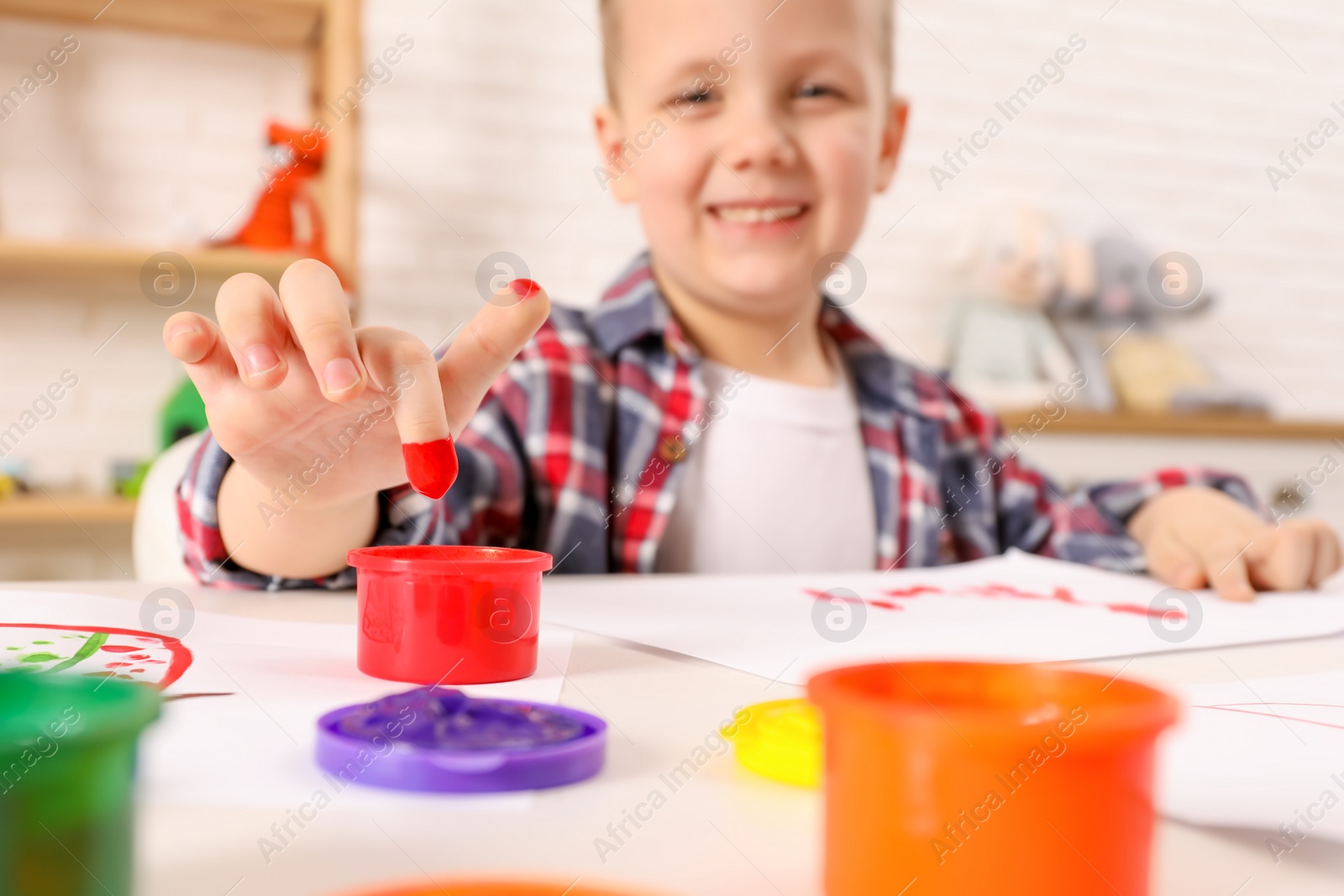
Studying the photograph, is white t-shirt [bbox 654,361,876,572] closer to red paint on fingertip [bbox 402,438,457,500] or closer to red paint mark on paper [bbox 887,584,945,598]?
red paint mark on paper [bbox 887,584,945,598]

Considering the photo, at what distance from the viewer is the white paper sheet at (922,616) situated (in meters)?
0.56

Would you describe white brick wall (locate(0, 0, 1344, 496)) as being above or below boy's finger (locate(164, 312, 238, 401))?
above

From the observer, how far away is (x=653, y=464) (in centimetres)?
104

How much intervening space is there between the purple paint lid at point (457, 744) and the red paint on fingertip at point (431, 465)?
0.12 metres

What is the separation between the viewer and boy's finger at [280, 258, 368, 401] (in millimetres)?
475

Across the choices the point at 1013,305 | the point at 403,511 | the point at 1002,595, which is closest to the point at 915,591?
the point at 1002,595

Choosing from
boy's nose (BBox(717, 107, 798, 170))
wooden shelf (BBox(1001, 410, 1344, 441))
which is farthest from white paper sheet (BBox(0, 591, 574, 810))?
wooden shelf (BBox(1001, 410, 1344, 441))

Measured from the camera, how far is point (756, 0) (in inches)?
40.6

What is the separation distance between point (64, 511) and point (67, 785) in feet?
5.33

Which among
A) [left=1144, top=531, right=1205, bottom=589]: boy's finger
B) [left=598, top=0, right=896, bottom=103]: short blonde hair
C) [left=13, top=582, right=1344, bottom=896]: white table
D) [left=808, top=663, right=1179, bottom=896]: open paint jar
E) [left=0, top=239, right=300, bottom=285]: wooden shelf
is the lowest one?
[left=1144, top=531, right=1205, bottom=589]: boy's finger

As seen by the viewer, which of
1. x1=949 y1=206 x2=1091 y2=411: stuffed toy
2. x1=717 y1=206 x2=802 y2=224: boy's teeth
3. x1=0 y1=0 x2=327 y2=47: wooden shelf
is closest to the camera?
x1=717 y1=206 x2=802 y2=224: boy's teeth

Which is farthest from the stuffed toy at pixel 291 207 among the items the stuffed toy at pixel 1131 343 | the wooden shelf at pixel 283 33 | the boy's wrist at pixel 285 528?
the stuffed toy at pixel 1131 343

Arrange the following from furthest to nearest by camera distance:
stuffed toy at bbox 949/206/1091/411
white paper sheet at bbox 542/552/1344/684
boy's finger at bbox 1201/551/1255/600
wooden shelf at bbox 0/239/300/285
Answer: stuffed toy at bbox 949/206/1091/411
wooden shelf at bbox 0/239/300/285
boy's finger at bbox 1201/551/1255/600
white paper sheet at bbox 542/552/1344/684

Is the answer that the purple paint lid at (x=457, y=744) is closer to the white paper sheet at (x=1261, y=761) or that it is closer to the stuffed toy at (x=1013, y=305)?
the white paper sheet at (x=1261, y=761)
